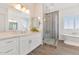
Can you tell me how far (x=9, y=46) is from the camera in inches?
54.2

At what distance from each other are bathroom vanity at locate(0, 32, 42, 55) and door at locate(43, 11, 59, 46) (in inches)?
6.4

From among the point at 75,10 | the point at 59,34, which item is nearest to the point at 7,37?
the point at 59,34

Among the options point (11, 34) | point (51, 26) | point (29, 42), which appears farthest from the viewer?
point (29, 42)

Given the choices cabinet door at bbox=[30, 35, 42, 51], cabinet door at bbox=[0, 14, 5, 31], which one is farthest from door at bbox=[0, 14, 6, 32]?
cabinet door at bbox=[30, 35, 42, 51]

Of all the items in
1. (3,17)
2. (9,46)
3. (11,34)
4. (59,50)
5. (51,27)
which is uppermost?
(3,17)

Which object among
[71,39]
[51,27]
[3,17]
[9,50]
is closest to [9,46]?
[9,50]

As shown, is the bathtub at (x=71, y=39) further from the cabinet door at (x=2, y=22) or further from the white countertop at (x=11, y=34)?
the cabinet door at (x=2, y=22)

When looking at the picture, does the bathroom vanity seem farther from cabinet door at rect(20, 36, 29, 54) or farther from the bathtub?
the bathtub

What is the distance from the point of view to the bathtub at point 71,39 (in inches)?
58.0

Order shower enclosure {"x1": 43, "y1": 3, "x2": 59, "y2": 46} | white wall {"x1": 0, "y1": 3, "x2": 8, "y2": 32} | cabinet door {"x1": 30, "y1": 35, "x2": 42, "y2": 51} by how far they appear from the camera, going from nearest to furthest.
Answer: white wall {"x1": 0, "y1": 3, "x2": 8, "y2": 32} < shower enclosure {"x1": 43, "y1": 3, "x2": 59, "y2": 46} < cabinet door {"x1": 30, "y1": 35, "x2": 42, "y2": 51}

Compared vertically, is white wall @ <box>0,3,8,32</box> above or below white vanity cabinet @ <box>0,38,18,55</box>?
above

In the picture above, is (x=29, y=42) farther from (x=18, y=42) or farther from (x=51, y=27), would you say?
(x=51, y=27)

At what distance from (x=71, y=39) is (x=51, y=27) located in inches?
15.3

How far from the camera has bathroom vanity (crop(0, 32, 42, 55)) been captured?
130cm
